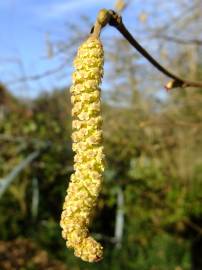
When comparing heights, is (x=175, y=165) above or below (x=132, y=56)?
below

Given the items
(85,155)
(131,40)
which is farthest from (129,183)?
(85,155)

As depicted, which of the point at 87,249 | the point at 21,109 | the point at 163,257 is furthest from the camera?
the point at 21,109

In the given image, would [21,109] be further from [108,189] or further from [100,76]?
[100,76]

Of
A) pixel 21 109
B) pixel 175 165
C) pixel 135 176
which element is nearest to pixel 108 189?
pixel 135 176

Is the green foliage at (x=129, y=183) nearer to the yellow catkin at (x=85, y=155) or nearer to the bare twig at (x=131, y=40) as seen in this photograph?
the bare twig at (x=131, y=40)

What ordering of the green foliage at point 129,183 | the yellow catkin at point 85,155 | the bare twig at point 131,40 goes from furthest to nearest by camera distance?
the green foliage at point 129,183, the bare twig at point 131,40, the yellow catkin at point 85,155

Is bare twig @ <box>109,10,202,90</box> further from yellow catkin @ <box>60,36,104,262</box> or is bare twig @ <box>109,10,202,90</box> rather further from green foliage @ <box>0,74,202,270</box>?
green foliage @ <box>0,74,202,270</box>

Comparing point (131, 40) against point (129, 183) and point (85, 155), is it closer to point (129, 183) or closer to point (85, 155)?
point (85, 155)

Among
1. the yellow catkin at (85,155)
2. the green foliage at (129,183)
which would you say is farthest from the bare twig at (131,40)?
the green foliage at (129,183)
